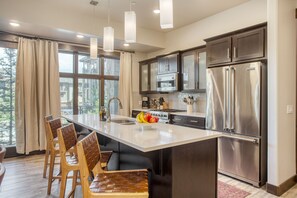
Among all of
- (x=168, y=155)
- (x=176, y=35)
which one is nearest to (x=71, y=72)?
(x=176, y=35)

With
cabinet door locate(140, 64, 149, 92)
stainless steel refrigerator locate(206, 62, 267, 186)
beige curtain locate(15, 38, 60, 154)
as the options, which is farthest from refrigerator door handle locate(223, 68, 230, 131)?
beige curtain locate(15, 38, 60, 154)

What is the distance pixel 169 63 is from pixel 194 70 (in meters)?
0.79

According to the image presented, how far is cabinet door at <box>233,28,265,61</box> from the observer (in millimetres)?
2884

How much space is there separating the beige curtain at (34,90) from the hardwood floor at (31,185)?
Answer: 642 millimetres

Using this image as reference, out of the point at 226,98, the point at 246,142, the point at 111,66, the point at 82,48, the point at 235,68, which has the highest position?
the point at 82,48

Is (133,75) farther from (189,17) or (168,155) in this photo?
(168,155)

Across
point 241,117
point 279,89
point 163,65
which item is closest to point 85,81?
point 163,65

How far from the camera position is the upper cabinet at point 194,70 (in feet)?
13.4

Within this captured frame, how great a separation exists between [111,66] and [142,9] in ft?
6.70

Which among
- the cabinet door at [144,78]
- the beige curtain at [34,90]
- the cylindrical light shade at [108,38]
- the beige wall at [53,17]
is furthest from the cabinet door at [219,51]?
the beige curtain at [34,90]

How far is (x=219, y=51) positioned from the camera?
3.40 metres

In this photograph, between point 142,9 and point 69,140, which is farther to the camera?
point 142,9

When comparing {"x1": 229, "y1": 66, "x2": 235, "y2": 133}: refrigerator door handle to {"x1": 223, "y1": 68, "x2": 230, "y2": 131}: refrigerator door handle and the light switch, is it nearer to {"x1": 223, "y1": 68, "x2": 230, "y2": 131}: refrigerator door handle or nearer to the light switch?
{"x1": 223, "y1": 68, "x2": 230, "y2": 131}: refrigerator door handle

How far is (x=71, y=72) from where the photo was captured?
16.1 ft
